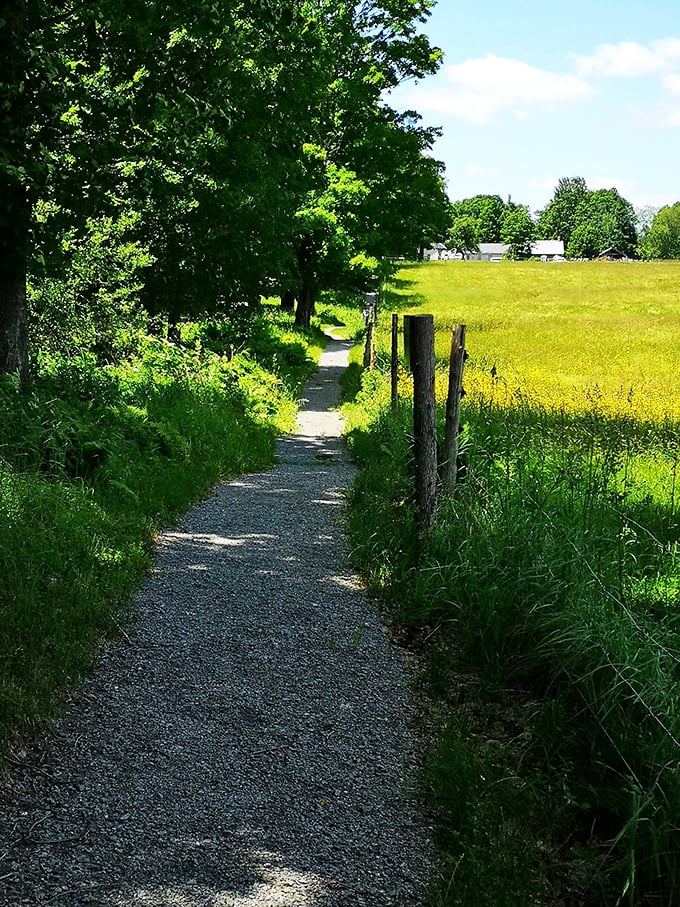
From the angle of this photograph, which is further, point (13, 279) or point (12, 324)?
point (12, 324)

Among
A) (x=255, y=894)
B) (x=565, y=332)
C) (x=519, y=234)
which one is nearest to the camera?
(x=255, y=894)

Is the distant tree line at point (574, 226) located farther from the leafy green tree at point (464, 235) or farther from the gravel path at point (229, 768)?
the gravel path at point (229, 768)

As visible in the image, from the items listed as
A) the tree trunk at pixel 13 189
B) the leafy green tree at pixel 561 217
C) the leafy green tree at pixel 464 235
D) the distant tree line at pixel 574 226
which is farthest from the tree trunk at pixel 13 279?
the leafy green tree at pixel 561 217

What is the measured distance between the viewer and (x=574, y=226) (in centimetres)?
17775

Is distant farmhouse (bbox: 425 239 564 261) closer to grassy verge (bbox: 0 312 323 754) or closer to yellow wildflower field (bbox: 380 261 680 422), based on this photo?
yellow wildflower field (bbox: 380 261 680 422)

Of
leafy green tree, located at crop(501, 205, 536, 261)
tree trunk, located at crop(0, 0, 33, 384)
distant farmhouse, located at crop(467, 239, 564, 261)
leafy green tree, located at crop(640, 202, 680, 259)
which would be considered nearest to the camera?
tree trunk, located at crop(0, 0, 33, 384)

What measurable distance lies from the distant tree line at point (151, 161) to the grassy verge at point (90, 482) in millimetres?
1271

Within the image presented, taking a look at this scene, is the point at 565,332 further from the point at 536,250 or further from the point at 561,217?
the point at 561,217

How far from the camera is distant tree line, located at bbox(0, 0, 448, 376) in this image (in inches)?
345

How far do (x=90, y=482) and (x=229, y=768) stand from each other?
4861mm

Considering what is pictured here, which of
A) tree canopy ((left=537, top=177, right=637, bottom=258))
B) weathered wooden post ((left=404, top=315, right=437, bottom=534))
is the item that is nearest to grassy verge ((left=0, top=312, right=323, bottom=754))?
weathered wooden post ((left=404, top=315, right=437, bottom=534))

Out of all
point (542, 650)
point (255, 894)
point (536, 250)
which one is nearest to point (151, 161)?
point (542, 650)

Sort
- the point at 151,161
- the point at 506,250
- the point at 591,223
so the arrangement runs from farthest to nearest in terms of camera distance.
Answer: the point at 506,250 < the point at 591,223 < the point at 151,161

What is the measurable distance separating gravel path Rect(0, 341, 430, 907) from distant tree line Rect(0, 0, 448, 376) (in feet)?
16.4
